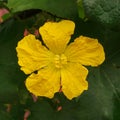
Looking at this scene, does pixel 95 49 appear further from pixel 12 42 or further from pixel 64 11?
pixel 12 42

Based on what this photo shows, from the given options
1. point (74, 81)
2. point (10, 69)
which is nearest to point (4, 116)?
point (10, 69)

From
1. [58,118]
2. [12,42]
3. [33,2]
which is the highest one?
[33,2]

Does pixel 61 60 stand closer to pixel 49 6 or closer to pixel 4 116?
pixel 49 6

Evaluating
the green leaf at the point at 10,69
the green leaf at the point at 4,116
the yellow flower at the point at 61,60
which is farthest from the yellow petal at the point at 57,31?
the green leaf at the point at 4,116

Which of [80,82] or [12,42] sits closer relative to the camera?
[80,82]

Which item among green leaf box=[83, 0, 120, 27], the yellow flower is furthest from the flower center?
green leaf box=[83, 0, 120, 27]

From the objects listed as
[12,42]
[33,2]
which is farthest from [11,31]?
[33,2]

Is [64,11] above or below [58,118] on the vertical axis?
above
